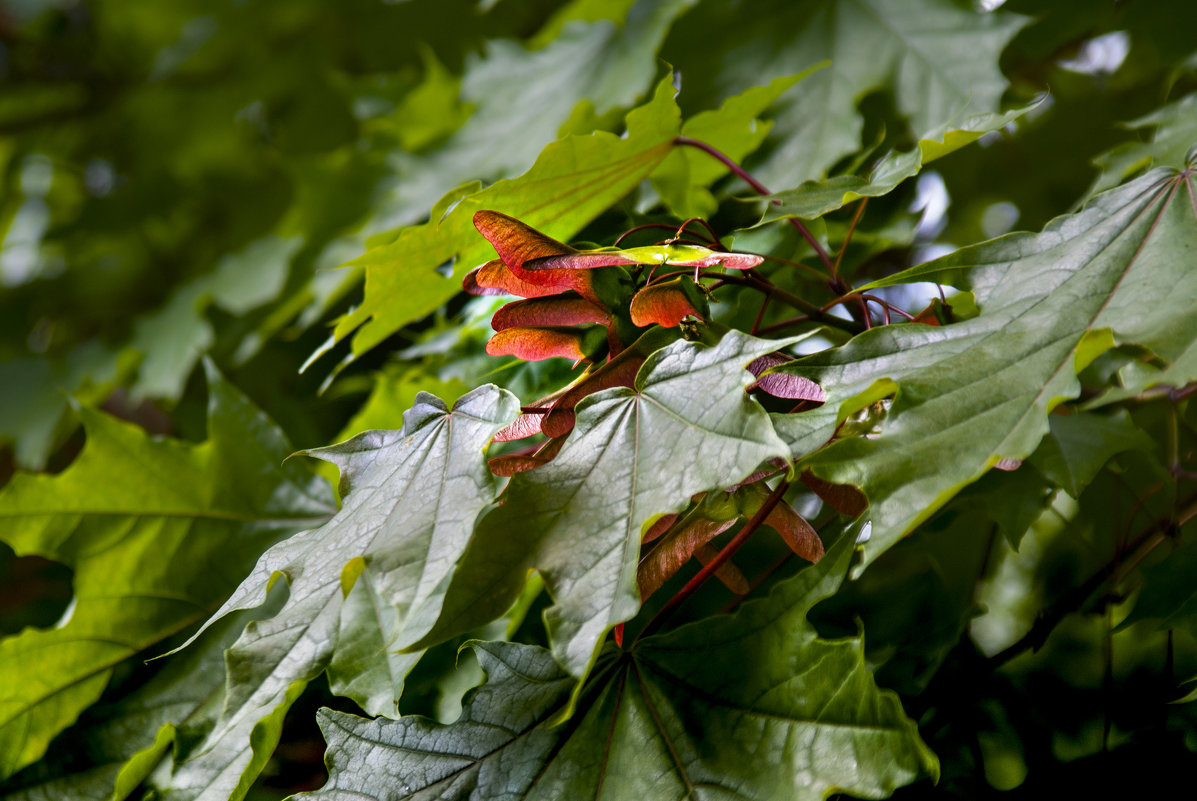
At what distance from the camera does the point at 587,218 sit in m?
0.52

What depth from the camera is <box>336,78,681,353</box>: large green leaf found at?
433mm

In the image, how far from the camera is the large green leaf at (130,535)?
50 cm

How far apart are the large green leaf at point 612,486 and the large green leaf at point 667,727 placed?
3.5 inches

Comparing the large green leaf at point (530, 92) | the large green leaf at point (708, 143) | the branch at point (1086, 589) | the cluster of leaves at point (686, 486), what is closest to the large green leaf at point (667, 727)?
the cluster of leaves at point (686, 486)

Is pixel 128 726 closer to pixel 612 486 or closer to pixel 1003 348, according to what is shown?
pixel 612 486

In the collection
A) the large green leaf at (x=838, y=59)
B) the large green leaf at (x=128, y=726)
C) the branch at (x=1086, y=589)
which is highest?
the large green leaf at (x=838, y=59)

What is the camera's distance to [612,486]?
0.31 meters

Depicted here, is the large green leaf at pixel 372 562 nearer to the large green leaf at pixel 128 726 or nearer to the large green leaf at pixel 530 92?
the large green leaf at pixel 128 726

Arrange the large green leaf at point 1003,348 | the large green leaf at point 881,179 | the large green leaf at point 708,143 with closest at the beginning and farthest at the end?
the large green leaf at point 1003,348 → the large green leaf at point 881,179 → the large green leaf at point 708,143

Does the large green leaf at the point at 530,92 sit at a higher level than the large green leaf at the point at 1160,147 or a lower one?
higher

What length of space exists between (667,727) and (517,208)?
0.28 m

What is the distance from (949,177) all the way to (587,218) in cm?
66

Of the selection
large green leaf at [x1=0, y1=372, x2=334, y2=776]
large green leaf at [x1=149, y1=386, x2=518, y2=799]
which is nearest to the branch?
large green leaf at [x1=149, y1=386, x2=518, y2=799]

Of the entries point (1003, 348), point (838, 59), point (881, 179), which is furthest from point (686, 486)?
point (838, 59)
